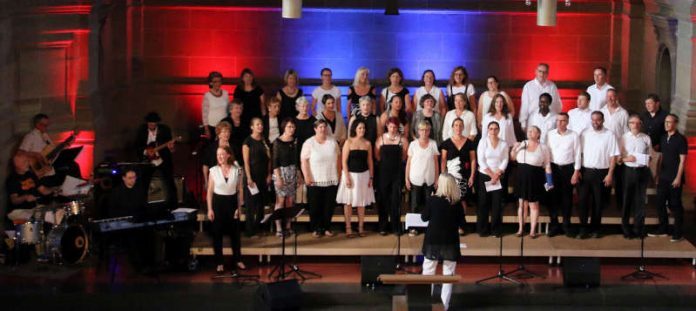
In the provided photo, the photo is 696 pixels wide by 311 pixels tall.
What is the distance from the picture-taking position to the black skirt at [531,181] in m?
15.9

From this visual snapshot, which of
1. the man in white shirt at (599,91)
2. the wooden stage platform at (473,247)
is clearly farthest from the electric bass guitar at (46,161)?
the man in white shirt at (599,91)

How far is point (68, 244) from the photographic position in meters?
15.4

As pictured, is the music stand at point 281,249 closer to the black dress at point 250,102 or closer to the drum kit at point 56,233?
the black dress at point 250,102

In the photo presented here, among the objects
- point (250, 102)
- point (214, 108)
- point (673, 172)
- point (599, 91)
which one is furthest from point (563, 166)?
point (214, 108)

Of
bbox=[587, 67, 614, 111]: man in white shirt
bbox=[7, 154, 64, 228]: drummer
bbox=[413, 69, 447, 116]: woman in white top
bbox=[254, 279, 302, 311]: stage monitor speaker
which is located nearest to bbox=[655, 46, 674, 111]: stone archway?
bbox=[587, 67, 614, 111]: man in white shirt

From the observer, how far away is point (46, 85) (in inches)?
669

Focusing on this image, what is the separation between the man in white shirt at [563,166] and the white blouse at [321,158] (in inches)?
97.4

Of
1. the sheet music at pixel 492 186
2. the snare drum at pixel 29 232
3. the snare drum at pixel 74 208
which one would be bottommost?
the snare drum at pixel 29 232

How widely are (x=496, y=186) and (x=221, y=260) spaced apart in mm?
3161

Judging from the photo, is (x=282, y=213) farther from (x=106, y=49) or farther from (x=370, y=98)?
(x=106, y=49)

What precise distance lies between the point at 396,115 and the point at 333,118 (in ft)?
2.93

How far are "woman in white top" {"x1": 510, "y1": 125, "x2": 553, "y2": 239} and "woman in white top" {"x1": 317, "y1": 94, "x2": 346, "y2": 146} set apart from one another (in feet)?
7.30

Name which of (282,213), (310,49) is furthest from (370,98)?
(310,49)

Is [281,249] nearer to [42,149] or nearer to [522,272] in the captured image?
[522,272]
